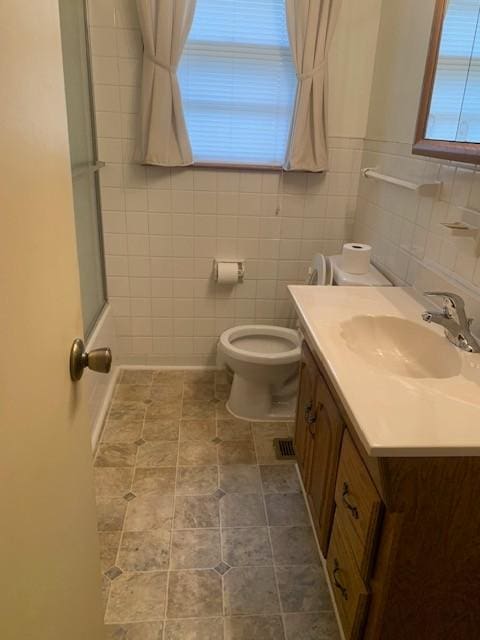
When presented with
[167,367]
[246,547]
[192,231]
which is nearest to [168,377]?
[167,367]

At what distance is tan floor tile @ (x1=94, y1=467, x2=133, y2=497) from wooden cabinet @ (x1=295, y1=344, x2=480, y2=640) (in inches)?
40.3

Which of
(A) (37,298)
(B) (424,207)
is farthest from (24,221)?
(B) (424,207)

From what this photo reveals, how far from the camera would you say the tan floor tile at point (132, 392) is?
2605 mm

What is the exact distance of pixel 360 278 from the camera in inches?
80.0

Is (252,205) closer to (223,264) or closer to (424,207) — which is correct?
(223,264)

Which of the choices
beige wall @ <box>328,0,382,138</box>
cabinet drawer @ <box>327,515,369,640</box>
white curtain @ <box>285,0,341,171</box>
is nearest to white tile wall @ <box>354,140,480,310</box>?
beige wall @ <box>328,0,382,138</box>

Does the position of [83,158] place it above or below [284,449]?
above

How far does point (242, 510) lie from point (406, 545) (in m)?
1.00

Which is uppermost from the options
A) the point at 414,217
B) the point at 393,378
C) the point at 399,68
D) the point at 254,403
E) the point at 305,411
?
the point at 399,68

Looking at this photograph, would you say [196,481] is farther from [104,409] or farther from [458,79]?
[458,79]

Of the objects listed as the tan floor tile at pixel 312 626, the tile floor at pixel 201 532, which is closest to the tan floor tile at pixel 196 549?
the tile floor at pixel 201 532

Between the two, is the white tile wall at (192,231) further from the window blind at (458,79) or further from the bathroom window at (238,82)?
the window blind at (458,79)

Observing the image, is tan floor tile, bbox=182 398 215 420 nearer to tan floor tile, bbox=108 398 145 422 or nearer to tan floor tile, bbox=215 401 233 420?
tan floor tile, bbox=215 401 233 420

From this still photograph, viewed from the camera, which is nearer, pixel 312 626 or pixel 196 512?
pixel 312 626
